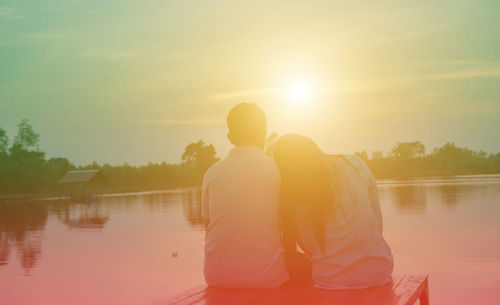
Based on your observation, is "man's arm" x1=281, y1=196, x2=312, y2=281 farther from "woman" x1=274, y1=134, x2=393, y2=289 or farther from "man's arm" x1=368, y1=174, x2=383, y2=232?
"man's arm" x1=368, y1=174, x2=383, y2=232

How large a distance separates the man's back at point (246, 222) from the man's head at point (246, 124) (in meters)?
0.05

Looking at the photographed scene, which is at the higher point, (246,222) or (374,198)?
(374,198)

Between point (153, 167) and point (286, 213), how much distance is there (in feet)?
246

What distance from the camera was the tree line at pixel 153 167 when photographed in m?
55.1

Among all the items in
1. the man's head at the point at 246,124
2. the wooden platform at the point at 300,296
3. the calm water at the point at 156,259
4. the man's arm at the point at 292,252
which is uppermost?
the man's head at the point at 246,124

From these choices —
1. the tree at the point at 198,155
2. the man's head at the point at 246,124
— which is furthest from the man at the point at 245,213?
the tree at the point at 198,155

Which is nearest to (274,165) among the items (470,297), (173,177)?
(470,297)

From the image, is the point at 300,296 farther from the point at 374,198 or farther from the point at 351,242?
the point at 374,198

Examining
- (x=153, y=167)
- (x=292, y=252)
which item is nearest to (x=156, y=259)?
(x=292, y=252)

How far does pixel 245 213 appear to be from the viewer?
3070mm

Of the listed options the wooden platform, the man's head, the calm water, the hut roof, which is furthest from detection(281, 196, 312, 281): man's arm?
the hut roof

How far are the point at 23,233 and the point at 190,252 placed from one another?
7.68 meters

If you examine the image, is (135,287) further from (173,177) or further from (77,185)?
(173,177)

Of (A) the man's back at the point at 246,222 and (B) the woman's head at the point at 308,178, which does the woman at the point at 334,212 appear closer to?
(B) the woman's head at the point at 308,178
